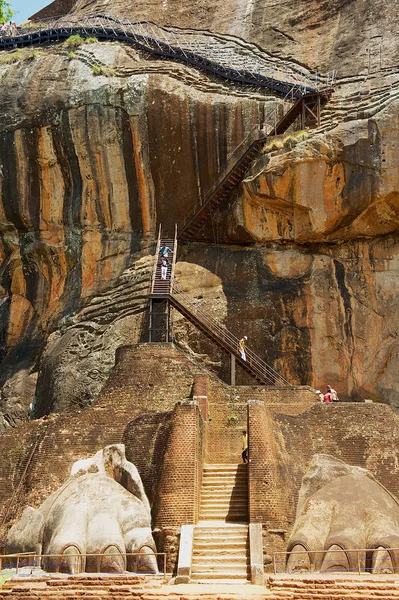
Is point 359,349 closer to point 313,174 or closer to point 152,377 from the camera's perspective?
point 313,174

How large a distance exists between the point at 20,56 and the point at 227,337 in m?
13.5

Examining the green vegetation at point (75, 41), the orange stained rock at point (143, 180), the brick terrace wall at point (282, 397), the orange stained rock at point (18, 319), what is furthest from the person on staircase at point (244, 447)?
the green vegetation at point (75, 41)

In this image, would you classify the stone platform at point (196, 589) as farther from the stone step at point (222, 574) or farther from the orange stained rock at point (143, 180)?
the orange stained rock at point (143, 180)

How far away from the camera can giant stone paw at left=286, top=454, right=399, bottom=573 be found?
61.7ft

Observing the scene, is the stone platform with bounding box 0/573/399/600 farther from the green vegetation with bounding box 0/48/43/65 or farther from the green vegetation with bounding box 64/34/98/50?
the green vegetation with bounding box 64/34/98/50

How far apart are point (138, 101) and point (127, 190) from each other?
9.75 ft

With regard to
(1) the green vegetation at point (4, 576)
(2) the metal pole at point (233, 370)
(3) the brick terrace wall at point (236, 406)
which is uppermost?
(2) the metal pole at point (233, 370)

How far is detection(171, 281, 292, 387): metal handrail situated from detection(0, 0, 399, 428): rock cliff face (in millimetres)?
379

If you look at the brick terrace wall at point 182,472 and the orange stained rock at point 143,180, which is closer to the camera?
the brick terrace wall at point 182,472

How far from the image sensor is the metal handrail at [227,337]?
29.2 metres

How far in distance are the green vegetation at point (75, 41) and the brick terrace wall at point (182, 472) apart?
720 inches

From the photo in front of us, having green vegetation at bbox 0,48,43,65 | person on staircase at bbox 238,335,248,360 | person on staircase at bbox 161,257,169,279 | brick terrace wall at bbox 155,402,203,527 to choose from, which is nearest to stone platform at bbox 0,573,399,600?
brick terrace wall at bbox 155,402,203,527

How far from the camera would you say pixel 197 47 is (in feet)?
119

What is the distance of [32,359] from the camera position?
33094 millimetres
